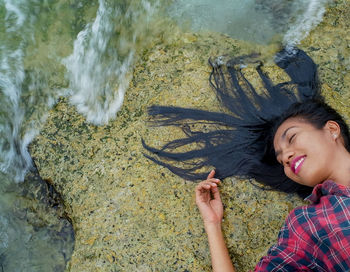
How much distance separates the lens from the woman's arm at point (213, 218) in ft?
9.03

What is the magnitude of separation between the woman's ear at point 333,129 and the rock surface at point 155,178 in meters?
0.41

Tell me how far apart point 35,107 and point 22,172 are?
60 cm

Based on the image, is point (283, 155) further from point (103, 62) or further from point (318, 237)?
point (103, 62)

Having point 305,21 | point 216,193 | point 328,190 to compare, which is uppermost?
point 305,21

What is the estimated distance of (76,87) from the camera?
3.66 m

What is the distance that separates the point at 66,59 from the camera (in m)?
3.88

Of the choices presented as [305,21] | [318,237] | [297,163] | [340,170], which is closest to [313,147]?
[297,163]

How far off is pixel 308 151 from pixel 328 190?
290mm

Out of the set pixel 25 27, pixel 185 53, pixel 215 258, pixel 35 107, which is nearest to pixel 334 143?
pixel 215 258

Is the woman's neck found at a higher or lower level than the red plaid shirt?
higher

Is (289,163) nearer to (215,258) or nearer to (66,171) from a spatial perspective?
(215,258)

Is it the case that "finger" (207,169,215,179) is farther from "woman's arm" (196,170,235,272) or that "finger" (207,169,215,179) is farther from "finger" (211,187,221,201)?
"finger" (211,187,221,201)

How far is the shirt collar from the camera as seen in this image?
2.56 m

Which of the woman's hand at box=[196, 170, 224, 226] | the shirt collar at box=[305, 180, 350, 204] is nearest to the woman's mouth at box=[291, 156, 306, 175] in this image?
the shirt collar at box=[305, 180, 350, 204]
